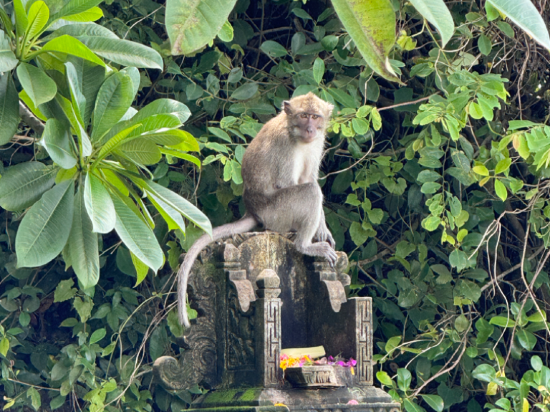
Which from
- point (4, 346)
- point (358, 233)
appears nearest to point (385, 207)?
point (358, 233)

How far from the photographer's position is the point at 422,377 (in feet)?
17.4

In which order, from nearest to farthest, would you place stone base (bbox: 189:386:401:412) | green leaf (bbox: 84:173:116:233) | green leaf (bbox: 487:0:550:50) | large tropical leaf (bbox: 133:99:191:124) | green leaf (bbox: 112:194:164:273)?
green leaf (bbox: 487:0:550:50), green leaf (bbox: 84:173:116:233), green leaf (bbox: 112:194:164:273), large tropical leaf (bbox: 133:99:191:124), stone base (bbox: 189:386:401:412)

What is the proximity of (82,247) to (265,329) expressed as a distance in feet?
5.01

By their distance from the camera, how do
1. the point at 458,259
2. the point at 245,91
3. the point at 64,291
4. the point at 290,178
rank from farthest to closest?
the point at 64,291, the point at 245,91, the point at 458,259, the point at 290,178

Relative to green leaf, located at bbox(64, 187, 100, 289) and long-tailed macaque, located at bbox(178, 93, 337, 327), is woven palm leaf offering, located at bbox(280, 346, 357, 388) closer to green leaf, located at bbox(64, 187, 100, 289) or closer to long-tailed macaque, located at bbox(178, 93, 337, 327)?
long-tailed macaque, located at bbox(178, 93, 337, 327)

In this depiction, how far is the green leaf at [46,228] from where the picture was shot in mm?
1801

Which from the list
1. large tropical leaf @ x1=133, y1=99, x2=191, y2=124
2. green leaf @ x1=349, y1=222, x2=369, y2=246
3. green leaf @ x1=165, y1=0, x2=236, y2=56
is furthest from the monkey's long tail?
green leaf @ x1=165, y1=0, x2=236, y2=56

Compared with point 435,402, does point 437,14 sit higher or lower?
higher

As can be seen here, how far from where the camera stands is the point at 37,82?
5.73 feet

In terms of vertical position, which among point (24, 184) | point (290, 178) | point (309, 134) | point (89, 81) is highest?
point (89, 81)

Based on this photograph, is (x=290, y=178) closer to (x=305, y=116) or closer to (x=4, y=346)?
(x=305, y=116)

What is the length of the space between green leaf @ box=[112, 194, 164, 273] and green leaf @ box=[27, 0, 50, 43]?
0.45 m

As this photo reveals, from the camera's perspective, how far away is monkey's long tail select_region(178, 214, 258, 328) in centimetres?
343

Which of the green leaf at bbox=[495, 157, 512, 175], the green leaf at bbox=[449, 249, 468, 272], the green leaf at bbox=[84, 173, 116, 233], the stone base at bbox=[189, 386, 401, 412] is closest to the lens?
the green leaf at bbox=[84, 173, 116, 233]
